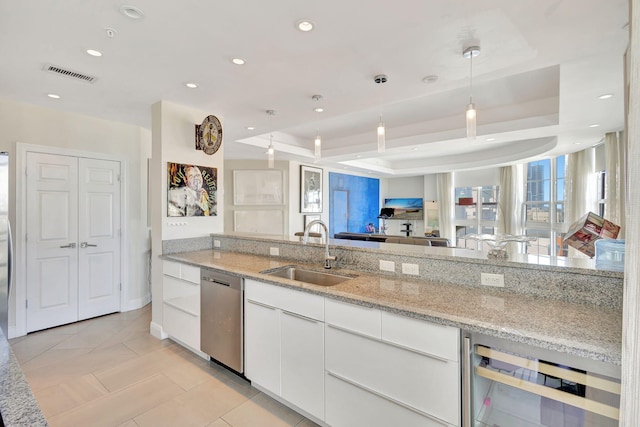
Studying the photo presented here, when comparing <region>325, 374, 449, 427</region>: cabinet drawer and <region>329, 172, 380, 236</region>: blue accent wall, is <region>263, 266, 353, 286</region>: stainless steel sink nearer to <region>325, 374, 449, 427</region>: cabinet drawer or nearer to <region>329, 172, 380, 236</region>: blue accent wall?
<region>325, 374, 449, 427</region>: cabinet drawer

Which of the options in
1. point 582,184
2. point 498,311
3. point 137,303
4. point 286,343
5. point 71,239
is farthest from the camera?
A: point 582,184

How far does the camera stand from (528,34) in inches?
76.9

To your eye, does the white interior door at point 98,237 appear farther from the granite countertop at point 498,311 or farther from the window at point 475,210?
the window at point 475,210

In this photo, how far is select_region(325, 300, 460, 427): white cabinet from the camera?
1409mm

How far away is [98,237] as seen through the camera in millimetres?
3793

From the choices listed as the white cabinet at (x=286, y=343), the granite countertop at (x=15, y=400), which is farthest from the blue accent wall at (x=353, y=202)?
the granite countertop at (x=15, y=400)

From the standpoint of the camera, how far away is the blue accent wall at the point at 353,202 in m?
8.02

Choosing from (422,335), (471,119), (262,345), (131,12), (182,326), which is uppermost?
(131,12)

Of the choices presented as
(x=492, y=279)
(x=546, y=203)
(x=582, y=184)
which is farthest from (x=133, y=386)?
(x=546, y=203)

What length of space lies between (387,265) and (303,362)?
0.90 m

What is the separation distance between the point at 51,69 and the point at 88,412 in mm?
2663

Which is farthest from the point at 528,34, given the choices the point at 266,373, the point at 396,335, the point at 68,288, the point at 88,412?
the point at 68,288

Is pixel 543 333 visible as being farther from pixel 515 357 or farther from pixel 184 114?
pixel 184 114

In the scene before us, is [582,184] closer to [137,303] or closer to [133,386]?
[133,386]
